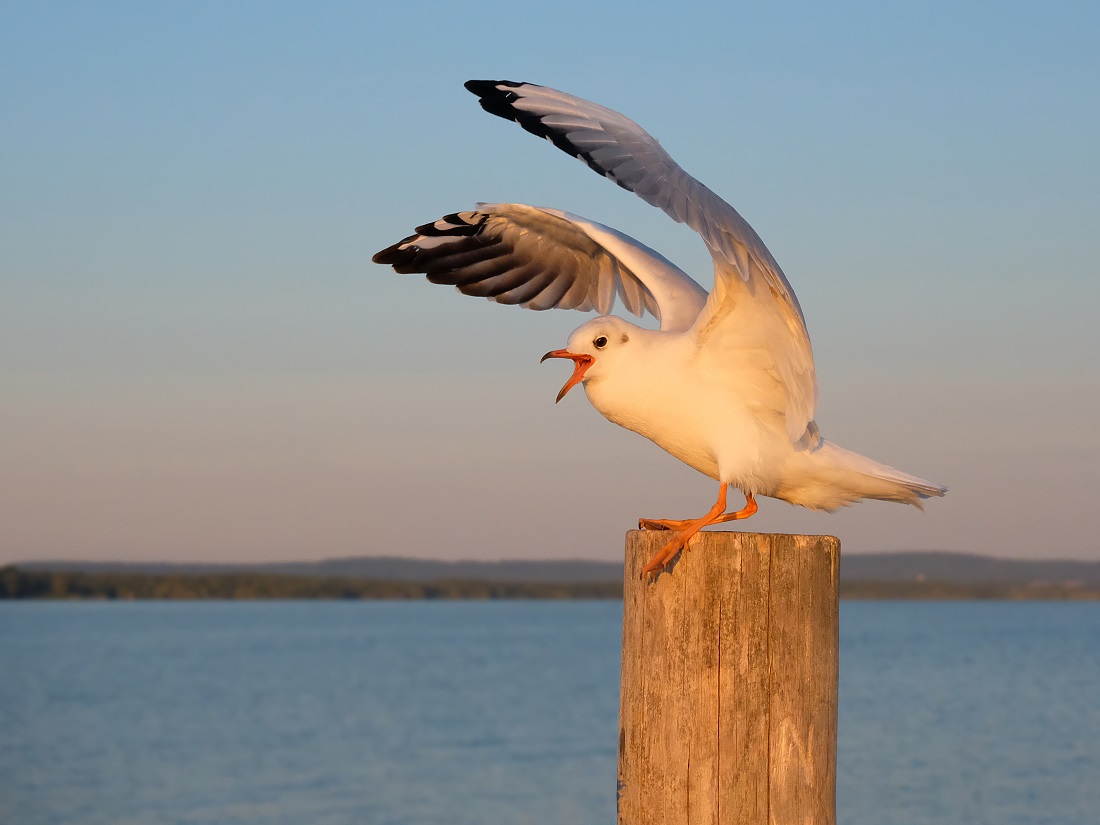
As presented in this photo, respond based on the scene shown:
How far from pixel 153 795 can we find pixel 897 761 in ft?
43.8

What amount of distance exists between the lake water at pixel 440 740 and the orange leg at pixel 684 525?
1596 cm

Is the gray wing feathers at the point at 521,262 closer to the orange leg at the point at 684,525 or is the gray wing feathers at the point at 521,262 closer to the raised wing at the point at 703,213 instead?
the raised wing at the point at 703,213

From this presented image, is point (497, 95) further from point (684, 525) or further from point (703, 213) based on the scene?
point (684, 525)

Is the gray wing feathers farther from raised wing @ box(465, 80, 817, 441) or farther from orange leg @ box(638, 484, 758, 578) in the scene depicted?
orange leg @ box(638, 484, 758, 578)

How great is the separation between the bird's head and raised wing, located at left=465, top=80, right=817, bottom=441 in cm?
31

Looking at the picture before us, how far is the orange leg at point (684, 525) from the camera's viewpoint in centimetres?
384

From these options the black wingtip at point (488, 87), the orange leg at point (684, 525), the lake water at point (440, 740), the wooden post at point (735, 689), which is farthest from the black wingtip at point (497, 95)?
the lake water at point (440, 740)

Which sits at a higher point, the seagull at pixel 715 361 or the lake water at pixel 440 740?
the seagull at pixel 715 361

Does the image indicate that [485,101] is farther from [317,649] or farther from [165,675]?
[317,649]

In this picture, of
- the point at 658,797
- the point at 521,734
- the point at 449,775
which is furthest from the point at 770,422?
the point at 521,734

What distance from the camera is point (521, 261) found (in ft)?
21.8

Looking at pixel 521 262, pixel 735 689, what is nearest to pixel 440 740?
pixel 521 262

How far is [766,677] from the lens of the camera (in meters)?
3.67

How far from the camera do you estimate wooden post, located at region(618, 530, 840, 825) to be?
3664 mm
